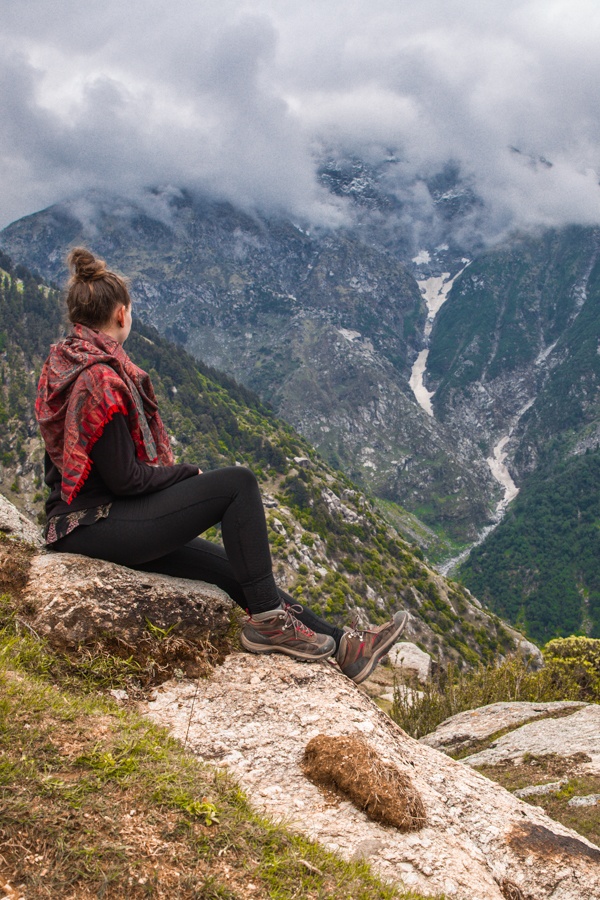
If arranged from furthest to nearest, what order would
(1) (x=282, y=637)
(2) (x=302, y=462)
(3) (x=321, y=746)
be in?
1. (2) (x=302, y=462)
2. (1) (x=282, y=637)
3. (3) (x=321, y=746)

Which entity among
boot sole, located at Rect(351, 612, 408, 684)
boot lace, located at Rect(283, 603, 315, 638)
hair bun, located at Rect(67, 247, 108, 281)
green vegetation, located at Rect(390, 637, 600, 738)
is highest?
hair bun, located at Rect(67, 247, 108, 281)

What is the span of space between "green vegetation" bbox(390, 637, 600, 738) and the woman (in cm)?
733

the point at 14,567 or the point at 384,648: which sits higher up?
the point at 14,567

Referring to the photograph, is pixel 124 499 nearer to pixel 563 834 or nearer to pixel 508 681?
pixel 563 834

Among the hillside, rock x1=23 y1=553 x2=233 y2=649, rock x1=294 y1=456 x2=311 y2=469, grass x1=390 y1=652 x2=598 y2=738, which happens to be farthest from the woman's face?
rock x1=294 y1=456 x2=311 y2=469

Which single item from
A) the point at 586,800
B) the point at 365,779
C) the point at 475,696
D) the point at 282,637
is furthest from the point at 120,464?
the point at 475,696

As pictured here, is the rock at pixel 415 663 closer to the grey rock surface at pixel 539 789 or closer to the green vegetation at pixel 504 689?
the green vegetation at pixel 504 689

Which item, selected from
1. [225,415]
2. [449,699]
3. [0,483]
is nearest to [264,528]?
[449,699]

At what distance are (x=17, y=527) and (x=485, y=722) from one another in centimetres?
849

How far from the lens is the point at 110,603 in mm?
5023

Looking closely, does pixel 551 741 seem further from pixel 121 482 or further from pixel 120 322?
pixel 120 322

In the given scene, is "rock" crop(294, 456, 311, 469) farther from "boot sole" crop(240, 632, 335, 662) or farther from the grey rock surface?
"boot sole" crop(240, 632, 335, 662)

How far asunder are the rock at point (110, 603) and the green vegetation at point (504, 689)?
7.30m

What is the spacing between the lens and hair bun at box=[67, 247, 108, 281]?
4.96 m
